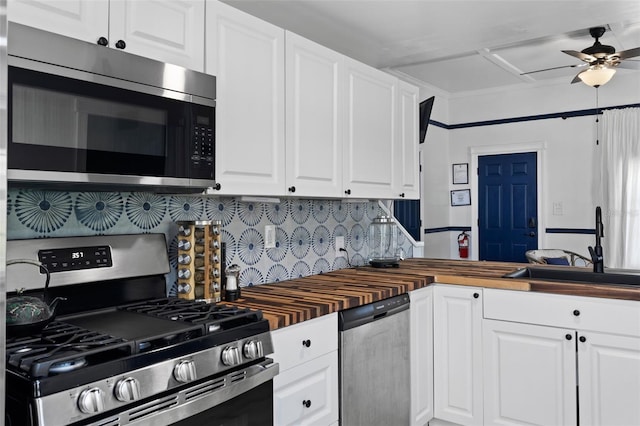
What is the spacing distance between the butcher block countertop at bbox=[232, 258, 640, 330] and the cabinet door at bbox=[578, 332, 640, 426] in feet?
0.71

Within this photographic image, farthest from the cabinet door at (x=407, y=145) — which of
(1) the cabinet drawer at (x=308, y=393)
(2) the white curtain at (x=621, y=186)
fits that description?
(2) the white curtain at (x=621, y=186)

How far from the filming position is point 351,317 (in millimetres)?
2104

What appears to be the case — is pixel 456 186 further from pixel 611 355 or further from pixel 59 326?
pixel 59 326

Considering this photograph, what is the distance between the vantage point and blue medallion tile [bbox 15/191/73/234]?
161 centimetres

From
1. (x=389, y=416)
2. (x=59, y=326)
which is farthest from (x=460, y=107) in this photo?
(x=59, y=326)

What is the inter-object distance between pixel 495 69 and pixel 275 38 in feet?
11.4

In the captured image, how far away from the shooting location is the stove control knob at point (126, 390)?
1156mm

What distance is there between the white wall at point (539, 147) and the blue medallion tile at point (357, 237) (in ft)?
8.24

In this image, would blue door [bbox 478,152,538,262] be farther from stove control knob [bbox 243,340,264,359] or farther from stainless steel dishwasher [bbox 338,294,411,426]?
stove control knob [bbox 243,340,264,359]

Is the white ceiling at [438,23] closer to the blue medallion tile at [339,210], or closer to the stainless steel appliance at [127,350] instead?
the blue medallion tile at [339,210]

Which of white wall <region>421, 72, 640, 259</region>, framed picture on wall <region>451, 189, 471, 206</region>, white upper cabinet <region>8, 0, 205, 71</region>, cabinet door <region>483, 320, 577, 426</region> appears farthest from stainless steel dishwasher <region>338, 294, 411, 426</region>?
framed picture on wall <region>451, 189, 471, 206</region>

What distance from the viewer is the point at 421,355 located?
2633 millimetres

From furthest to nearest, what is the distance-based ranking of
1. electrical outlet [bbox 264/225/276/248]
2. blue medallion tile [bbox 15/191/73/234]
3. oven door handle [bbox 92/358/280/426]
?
electrical outlet [bbox 264/225/276/248]
blue medallion tile [bbox 15/191/73/234]
oven door handle [bbox 92/358/280/426]

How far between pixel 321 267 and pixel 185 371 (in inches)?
65.1
